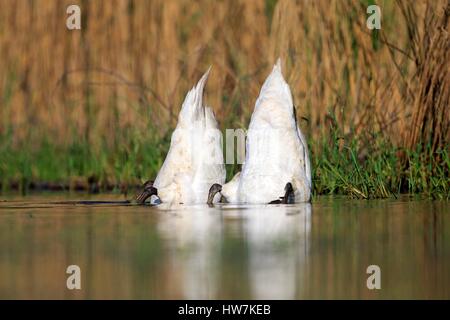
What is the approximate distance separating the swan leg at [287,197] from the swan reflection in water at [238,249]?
0.10 m

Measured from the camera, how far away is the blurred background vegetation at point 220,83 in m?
9.48

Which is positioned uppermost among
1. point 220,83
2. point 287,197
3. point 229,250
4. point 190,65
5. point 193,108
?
point 190,65

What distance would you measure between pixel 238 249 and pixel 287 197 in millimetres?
2417

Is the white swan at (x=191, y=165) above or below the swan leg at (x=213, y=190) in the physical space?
above

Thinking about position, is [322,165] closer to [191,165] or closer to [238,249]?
[191,165]

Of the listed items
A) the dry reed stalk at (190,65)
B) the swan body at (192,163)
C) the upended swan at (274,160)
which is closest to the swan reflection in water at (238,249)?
the upended swan at (274,160)

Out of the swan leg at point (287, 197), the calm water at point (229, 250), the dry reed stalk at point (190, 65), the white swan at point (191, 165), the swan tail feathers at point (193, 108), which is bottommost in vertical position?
the calm water at point (229, 250)

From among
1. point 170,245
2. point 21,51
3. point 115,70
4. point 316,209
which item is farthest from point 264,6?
point 170,245

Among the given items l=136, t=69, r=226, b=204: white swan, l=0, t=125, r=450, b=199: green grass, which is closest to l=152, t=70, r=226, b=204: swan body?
l=136, t=69, r=226, b=204: white swan

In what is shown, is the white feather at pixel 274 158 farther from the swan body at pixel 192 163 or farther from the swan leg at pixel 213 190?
the swan body at pixel 192 163

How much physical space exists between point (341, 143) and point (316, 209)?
A: 165cm

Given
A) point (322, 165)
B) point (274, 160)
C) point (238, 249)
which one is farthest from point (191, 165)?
point (238, 249)

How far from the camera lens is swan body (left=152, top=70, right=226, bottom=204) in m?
9.12

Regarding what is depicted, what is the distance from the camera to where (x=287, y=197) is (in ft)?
28.6
